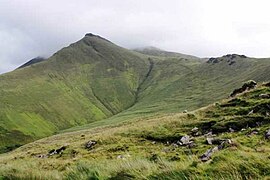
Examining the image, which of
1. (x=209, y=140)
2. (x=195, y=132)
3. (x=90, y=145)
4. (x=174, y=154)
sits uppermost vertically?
(x=209, y=140)

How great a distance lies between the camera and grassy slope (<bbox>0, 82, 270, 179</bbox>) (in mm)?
8641

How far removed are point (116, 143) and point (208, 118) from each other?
26.5ft

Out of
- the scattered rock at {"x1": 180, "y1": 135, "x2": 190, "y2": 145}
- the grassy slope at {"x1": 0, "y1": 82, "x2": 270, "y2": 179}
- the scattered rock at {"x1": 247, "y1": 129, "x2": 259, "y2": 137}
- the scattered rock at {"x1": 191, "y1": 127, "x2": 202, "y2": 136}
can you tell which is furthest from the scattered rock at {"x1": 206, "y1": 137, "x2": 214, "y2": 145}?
the scattered rock at {"x1": 191, "y1": 127, "x2": 202, "y2": 136}

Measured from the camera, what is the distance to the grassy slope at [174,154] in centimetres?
864

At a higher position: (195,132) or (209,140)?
(209,140)

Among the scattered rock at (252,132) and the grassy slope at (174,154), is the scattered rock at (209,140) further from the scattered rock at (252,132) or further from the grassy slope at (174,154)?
the scattered rock at (252,132)

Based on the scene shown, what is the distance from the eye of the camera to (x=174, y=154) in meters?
23.0

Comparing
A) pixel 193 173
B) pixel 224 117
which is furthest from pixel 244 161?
pixel 224 117

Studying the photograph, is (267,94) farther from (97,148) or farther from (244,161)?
(244,161)

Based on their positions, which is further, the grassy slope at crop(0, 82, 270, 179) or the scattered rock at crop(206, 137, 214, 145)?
the scattered rock at crop(206, 137, 214, 145)

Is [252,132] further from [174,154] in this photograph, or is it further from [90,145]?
[90,145]

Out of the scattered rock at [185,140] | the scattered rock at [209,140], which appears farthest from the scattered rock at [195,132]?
the scattered rock at [209,140]

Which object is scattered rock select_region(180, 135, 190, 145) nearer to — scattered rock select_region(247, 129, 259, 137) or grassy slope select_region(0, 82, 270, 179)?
grassy slope select_region(0, 82, 270, 179)

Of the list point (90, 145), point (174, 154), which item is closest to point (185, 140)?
point (174, 154)
